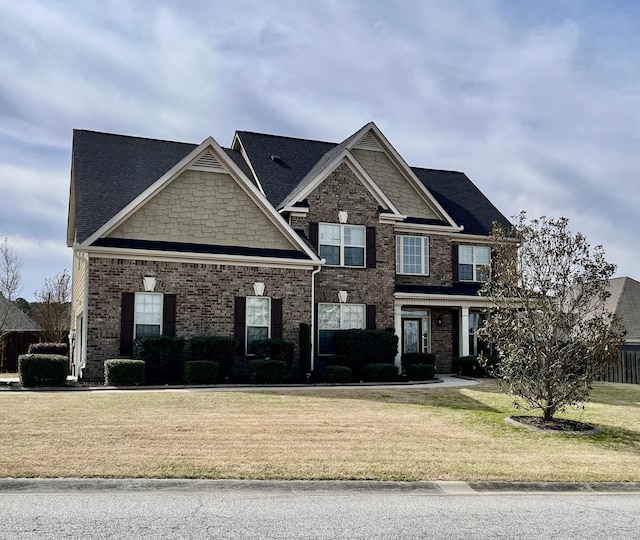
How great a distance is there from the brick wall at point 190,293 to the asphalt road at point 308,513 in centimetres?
1145

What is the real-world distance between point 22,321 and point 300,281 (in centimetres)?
2197

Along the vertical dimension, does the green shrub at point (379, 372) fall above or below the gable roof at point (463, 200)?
below

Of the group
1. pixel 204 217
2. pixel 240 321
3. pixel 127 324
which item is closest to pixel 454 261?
pixel 240 321

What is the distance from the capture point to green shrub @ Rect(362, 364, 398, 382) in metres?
21.1

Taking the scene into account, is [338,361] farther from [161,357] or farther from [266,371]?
[161,357]

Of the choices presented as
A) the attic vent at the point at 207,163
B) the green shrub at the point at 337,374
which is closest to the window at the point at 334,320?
the green shrub at the point at 337,374

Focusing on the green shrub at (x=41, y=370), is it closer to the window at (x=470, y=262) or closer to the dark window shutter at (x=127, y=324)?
the dark window shutter at (x=127, y=324)

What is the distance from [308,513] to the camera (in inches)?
279

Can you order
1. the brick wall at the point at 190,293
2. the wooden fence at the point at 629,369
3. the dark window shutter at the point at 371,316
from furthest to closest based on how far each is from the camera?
the wooden fence at the point at 629,369, the dark window shutter at the point at 371,316, the brick wall at the point at 190,293

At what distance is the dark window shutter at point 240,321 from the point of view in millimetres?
20672

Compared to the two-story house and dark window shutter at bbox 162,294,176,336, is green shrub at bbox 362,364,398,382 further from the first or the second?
dark window shutter at bbox 162,294,176,336

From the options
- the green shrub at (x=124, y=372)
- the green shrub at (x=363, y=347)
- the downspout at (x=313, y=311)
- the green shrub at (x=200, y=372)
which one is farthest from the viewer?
the green shrub at (x=363, y=347)

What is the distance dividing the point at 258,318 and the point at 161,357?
11.7 feet

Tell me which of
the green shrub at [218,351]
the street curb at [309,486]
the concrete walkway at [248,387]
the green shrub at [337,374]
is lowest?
the street curb at [309,486]
